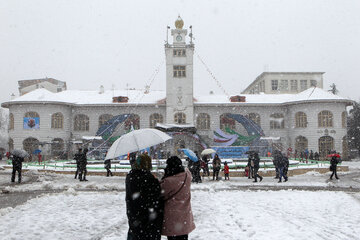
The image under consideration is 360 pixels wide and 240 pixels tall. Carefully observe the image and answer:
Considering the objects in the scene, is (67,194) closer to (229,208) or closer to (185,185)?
(229,208)

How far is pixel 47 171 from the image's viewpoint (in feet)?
74.6

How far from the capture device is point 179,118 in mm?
38438

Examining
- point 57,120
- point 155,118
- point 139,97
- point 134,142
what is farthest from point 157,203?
point 139,97

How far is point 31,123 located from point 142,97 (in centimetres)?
1298

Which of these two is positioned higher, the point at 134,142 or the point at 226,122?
the point at 226,122

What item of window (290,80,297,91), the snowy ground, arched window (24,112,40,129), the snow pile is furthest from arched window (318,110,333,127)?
arched window (24,112,40,129)

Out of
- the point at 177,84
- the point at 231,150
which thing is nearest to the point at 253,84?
the point at 177,84

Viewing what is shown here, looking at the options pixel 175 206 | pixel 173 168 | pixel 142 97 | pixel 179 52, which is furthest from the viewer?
pixel 142 97

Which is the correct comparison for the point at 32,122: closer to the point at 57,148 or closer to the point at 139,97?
the point at 57,148

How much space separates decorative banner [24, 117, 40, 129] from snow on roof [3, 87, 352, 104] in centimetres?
215

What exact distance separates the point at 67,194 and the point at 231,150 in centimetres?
1861

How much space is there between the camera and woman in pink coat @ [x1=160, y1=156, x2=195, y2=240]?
412cm

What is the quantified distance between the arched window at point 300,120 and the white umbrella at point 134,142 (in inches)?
1332

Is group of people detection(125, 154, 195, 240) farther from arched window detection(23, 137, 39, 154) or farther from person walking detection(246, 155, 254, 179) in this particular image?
arched window detection(23, 137, 39, 154)
